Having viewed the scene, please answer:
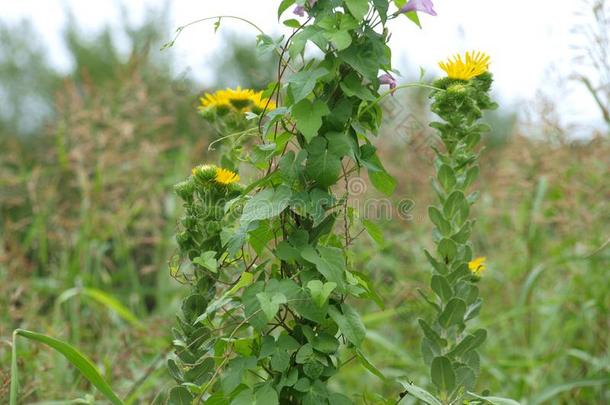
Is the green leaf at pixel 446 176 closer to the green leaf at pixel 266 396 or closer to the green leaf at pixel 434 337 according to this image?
the green leaf at pixel 434 337

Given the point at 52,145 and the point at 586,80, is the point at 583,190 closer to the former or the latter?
the point at 586,80

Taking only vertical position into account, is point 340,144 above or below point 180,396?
above

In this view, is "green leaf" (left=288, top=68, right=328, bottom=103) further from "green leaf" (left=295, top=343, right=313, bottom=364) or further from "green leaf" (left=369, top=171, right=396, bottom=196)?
"green leaf" (left=295, top=343, right=313, bottom=364)

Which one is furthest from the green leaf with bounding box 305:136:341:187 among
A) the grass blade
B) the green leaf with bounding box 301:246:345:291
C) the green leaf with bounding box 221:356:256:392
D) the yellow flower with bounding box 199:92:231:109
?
the grass blade

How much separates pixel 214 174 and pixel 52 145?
3.48 meters

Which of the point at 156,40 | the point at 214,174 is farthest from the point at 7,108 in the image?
the point at 214,174

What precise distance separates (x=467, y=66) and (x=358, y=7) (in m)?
0.38

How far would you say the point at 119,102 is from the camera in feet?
12.2

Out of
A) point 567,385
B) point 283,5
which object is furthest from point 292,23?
point 567,385

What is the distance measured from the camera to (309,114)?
128cm

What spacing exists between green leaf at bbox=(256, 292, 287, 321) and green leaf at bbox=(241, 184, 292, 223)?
13cm

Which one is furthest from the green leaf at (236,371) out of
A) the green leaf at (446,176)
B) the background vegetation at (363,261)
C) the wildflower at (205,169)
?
the background vegetation at (363,261)

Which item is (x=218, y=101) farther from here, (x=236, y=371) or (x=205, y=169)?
(x=236, y=371)

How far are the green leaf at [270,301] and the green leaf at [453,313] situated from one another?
0.44 metres
